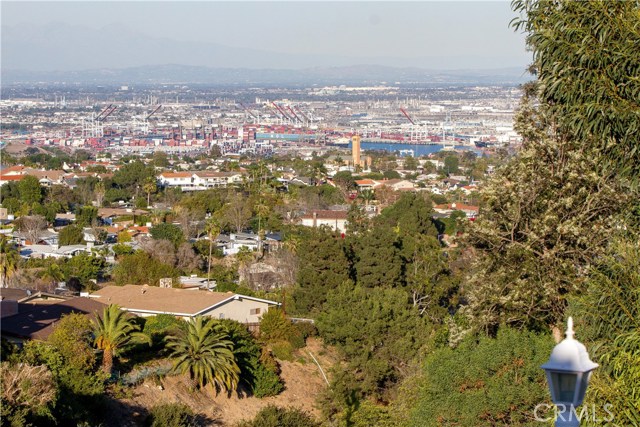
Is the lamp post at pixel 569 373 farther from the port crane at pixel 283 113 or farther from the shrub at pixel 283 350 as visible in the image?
the port crane at pixel 283 113

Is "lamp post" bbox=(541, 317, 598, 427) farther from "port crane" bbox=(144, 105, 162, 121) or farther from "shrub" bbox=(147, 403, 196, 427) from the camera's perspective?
"port crane" bbox=(144, 105, 162, 121)

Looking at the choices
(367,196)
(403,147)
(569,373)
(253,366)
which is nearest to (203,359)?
(253,366)

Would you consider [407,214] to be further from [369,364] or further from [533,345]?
[533,345]

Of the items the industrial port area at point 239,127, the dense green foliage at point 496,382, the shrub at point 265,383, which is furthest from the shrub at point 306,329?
the industrial port area at point 239,127

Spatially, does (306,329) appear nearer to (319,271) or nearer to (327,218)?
(319,271)

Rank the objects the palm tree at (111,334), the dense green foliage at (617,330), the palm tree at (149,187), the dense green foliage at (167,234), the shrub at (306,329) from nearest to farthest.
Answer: the dense green foliage at (617,330), the palm tree at (111,334), the shrub at (306,329), the dense green foliage at (167,234), the palm tree at (149,187)

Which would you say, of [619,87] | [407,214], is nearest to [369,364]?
[619,87]
